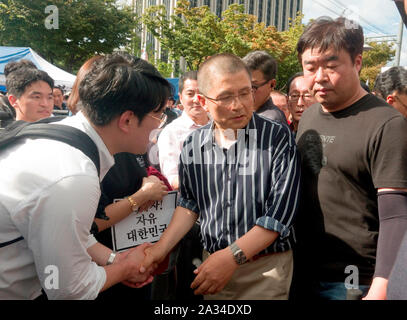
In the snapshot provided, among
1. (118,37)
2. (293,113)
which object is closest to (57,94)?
Result: (293,113)

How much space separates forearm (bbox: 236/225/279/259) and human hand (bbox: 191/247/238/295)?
7 cm

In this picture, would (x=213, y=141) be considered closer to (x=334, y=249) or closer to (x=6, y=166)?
(x=334, y=249)

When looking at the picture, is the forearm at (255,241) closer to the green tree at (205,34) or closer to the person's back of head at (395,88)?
the person's back of head at (395,88)

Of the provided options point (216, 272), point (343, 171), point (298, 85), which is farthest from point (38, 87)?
point (343, 171)

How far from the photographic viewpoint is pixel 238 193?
1.67 metres

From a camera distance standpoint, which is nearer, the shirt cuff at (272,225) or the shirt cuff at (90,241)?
the shirt cuff at (272,225)

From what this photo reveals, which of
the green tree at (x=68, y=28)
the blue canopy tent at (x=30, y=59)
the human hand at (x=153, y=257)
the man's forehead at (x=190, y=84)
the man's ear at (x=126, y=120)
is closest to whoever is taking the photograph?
the man's ear at (x=126, y=120)

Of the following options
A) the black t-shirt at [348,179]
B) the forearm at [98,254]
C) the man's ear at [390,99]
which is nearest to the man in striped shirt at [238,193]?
the black t-shirt at [348,179]

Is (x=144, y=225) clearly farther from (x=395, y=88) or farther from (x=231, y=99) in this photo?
(x=395, y=88)

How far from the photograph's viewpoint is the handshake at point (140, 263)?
166 cm

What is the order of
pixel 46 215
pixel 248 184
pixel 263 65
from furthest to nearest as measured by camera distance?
pixel 263 65
pixel 248 184
pixel 46 215

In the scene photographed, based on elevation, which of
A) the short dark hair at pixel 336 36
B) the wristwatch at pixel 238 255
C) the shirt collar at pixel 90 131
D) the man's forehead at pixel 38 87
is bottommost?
the wristwatch at pixel 238 255

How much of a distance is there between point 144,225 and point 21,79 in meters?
Result: 2.20

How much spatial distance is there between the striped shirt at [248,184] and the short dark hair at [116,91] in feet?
1.49
